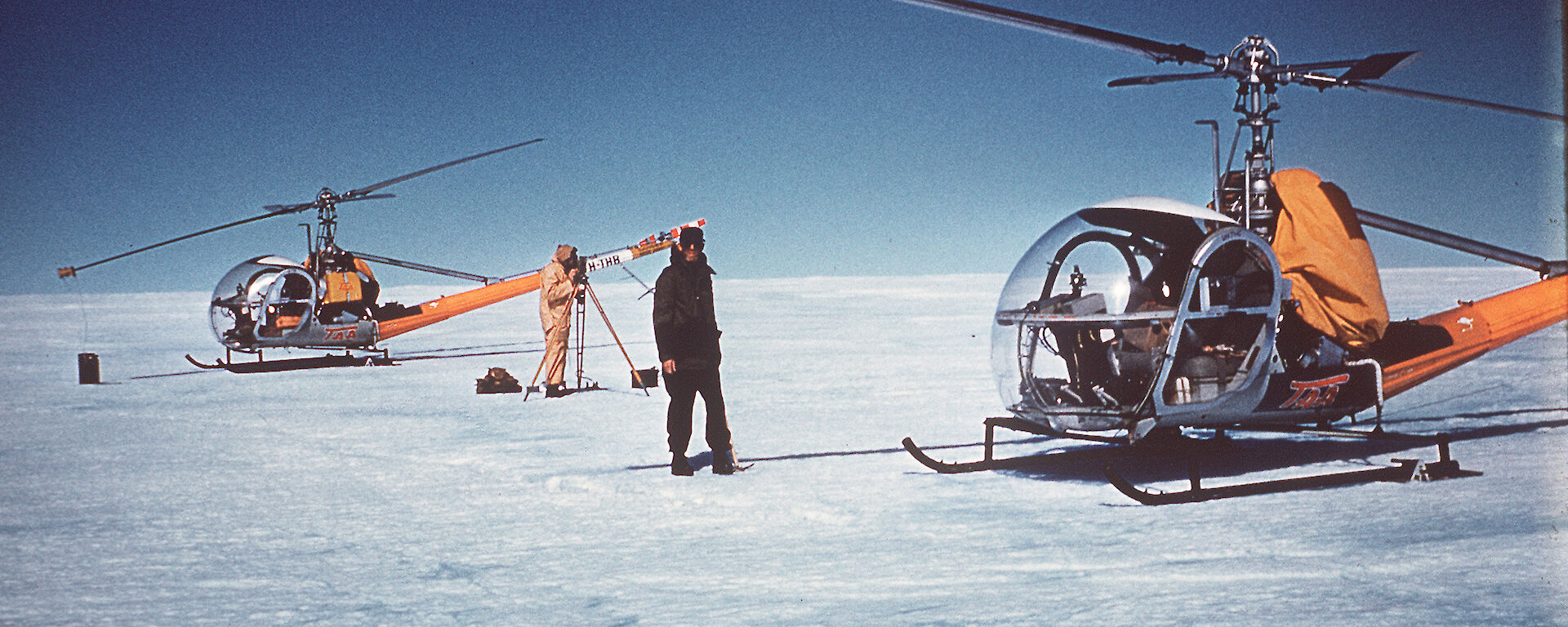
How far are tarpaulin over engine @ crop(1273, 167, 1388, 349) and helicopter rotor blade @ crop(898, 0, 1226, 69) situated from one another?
3.26 feet

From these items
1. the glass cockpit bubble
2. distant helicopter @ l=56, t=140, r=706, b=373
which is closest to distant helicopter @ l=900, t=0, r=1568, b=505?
distant helicopter @ l=56, t=140, r=706, b=373

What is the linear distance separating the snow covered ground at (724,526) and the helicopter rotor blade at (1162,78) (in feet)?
7.67

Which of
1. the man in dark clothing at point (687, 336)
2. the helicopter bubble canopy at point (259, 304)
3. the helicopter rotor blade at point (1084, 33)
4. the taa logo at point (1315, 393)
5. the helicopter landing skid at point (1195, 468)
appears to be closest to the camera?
the helicopter rotor blade at point (1084, 33)

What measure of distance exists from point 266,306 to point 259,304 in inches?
9.3

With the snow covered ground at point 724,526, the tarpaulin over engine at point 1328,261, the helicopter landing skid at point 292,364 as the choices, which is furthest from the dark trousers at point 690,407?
the helicopter landing skid at point 292,364

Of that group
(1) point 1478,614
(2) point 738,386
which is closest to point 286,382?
(2) point 738,386

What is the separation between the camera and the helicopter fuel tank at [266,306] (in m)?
15.4

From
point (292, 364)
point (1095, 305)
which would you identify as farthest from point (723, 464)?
point (292, 364)

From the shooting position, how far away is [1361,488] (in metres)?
6.16

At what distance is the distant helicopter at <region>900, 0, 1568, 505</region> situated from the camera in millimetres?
5672

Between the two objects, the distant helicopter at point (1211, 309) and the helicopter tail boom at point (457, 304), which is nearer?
the distant helicopter at point (1211, 309)

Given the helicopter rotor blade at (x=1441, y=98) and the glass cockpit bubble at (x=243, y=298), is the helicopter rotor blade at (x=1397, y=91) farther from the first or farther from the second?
the glass cockpit bubble at (x=243, y=298)

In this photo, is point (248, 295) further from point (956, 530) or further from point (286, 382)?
point (956, 530)

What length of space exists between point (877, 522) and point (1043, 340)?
141cm
